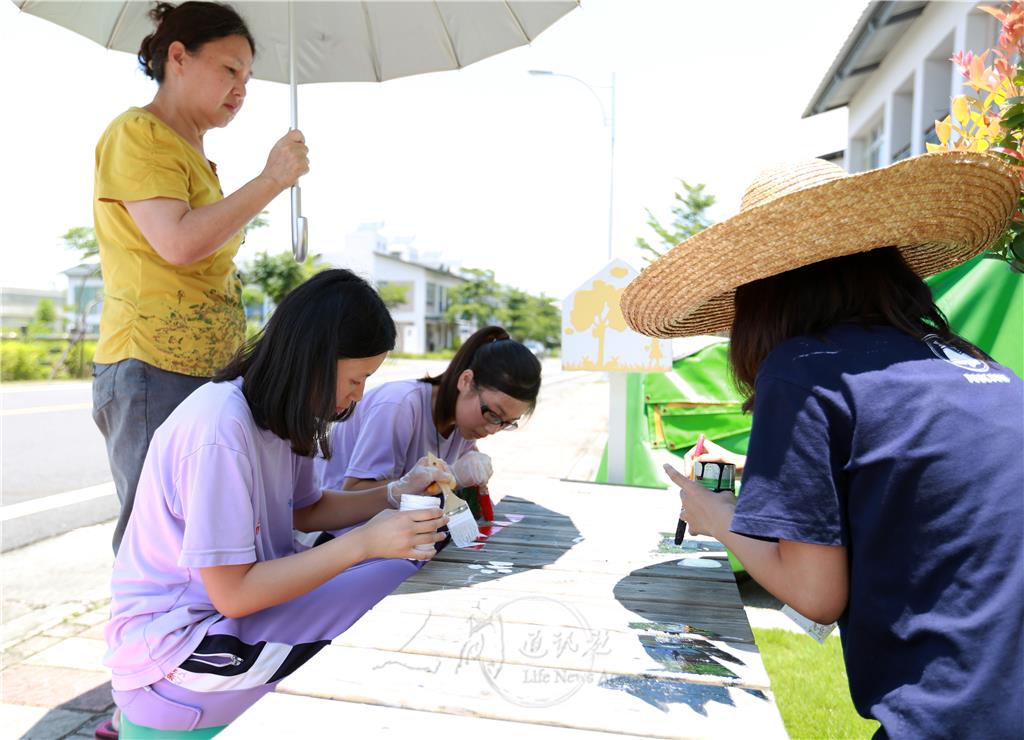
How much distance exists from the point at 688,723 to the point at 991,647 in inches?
16.9

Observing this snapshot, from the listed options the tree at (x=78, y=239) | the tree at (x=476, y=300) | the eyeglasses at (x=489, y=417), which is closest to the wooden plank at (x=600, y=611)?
the eyeglasses at (x=489, y=417)

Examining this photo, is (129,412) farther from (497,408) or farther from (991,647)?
(991,647)

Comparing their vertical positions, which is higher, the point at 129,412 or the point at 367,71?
the point at 367,71

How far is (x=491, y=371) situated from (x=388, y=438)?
0.42 metres

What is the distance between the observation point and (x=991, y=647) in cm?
104

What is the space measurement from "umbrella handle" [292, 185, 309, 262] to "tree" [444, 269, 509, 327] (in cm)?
5285

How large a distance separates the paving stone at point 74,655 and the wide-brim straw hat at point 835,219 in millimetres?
2471

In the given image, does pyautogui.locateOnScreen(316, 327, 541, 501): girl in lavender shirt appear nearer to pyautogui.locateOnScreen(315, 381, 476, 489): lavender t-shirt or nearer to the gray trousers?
pyautogui.locateOnScreen(315, 381, 476, 489): lavender t-shirt

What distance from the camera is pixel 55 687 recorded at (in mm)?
2549

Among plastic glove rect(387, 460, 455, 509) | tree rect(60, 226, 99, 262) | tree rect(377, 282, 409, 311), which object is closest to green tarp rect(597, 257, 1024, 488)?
plastic glove rect(387, 460, 455, 509)

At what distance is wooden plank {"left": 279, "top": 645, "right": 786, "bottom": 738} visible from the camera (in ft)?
3.37

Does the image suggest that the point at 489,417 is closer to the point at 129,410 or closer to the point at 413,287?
the point at 129,410

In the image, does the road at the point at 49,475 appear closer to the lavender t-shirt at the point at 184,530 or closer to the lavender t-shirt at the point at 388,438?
the lavender t-shirt at the point at 388,438

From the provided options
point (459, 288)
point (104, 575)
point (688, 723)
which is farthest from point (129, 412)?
point (459, 288)
